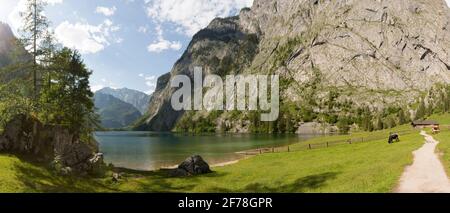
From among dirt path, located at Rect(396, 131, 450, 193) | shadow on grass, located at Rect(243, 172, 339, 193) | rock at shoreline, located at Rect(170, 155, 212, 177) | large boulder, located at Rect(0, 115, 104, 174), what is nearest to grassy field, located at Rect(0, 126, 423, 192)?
shadow on grass, located at Rect(243, 172, 339, 193)

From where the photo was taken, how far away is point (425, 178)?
28.3 meters

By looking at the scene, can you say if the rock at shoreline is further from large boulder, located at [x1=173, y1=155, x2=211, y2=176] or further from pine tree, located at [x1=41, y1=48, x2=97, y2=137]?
pine tree, located at [x1=41, y1=48, x2=97, y2=137]

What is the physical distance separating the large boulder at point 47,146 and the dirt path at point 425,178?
114 ft

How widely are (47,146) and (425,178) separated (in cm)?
4280

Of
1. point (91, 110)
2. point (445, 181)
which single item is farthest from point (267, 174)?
point (91, 110)

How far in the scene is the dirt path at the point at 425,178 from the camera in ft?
81.3

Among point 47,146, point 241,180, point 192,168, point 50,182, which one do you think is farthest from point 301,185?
point 47,146

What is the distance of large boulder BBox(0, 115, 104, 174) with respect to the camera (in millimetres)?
41406

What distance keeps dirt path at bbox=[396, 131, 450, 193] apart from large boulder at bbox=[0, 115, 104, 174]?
114ft

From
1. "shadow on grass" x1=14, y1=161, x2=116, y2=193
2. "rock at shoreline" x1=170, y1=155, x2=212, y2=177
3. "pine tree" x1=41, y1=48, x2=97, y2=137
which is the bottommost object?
"rock at shoreline" x1=170, y1=155, x2=212, y2=177
